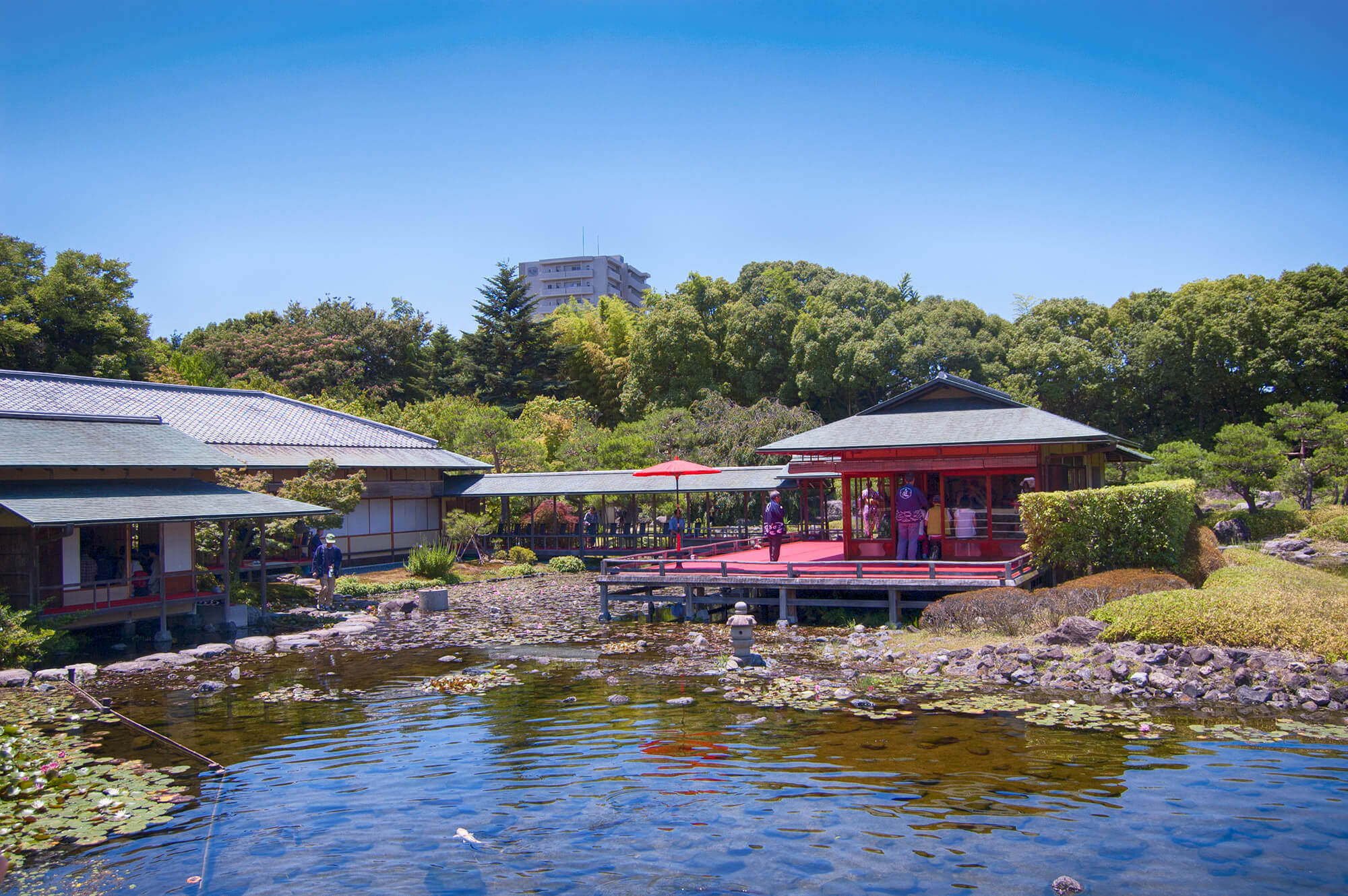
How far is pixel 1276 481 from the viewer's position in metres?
35.2

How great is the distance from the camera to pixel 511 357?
54812mm

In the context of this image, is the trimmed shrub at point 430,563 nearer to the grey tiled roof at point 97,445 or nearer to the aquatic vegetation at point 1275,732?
the grey tiled roof at point 97,445

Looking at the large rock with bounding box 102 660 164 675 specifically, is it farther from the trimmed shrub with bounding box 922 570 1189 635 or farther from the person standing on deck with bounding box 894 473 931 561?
the person standing on deck with bounding box 894 473 931 561

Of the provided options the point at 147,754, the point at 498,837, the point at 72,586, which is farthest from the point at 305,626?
the point at 498,837

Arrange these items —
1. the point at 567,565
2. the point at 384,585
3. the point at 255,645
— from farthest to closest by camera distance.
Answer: the point at 567,565
the point at 384,585
the point at 255,645

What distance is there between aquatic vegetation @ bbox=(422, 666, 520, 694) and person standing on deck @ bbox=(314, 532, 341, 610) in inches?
379

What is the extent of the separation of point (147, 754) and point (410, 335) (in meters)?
49.2

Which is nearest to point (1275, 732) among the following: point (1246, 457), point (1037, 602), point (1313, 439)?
point (1037, 602)

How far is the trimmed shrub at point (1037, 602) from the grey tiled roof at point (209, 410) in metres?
22.9

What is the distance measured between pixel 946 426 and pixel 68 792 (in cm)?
1835

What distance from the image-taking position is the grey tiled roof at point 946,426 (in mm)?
19797

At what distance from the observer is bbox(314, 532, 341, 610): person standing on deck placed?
23.7 m

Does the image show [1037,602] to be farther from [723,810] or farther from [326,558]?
[326,558]

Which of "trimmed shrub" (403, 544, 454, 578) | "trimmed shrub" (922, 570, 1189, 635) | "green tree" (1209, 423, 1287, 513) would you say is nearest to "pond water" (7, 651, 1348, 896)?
"trimmed shrub" (922, 570, 1189, 635)
